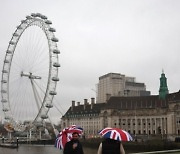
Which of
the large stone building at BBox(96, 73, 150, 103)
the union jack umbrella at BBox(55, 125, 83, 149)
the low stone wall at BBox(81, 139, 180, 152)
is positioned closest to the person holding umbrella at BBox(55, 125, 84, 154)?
the union jack umbrella at BBox(55, 125, 83, 149)

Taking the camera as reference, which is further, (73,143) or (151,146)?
(151,146)

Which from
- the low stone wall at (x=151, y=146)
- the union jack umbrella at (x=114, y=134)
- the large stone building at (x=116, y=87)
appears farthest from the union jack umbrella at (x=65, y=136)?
the large stone building at (x=116, y=87)

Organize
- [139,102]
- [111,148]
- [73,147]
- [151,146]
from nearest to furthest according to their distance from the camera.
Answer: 1. [111,148]
2. [73,147]
3. [151,146]
4. [139,102]

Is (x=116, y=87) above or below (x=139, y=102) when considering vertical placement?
above

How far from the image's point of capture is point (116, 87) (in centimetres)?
14812

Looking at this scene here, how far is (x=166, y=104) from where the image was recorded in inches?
3479

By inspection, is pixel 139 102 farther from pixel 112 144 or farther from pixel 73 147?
pixel 112 144

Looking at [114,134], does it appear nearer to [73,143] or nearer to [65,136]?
[73,143]

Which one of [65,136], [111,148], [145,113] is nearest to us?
[111,148]

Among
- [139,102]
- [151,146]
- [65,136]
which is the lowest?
[151,146]

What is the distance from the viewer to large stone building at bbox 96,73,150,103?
146625 mm

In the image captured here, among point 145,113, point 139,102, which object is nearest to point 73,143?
point 145,113

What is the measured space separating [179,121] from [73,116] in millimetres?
43296

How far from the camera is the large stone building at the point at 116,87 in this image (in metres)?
147
